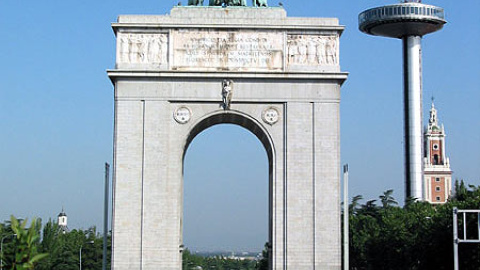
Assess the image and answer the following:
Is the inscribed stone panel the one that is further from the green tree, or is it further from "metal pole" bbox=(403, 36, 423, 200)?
"metal pole" bbox=(403, 36, 423, 200)

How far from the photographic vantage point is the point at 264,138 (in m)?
38.2

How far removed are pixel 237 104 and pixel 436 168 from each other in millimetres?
97979

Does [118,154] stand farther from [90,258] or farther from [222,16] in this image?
[90,258]

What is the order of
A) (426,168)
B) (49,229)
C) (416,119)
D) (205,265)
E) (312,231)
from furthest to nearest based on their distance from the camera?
(205,265) → (426,168) → (416,119) → (49,229) → (312,231)

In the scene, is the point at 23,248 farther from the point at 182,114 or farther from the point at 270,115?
the point at 270,115

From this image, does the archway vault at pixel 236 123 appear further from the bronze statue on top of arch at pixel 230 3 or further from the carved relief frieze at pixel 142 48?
the bronze statue on top of arch at pixel 230 3

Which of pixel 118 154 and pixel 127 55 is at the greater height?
pixel 127 55

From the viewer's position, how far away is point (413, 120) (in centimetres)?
9488

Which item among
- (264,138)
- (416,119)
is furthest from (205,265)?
(264,138)

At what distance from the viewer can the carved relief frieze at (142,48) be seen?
37344 millimetres

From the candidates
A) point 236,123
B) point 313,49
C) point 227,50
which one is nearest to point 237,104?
point 236,123

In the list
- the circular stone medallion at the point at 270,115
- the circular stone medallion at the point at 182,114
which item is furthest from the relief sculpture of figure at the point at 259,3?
the circular stone medallion at the point at 182,114

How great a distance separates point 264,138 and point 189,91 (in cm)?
407

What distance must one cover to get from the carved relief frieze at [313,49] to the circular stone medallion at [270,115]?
7.84 ft
